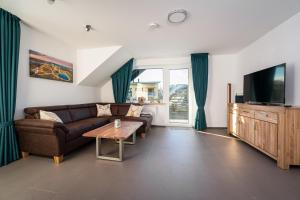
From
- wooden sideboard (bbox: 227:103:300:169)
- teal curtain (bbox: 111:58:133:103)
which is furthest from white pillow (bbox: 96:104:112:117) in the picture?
wooden sideboard (bbox: 227:103:300:169)

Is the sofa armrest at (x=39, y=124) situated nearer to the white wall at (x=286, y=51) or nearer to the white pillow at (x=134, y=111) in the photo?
the white pillow at (x=134, y=111)

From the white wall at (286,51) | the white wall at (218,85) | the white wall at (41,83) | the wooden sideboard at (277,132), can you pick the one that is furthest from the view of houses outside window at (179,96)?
the white wall at (41,83)

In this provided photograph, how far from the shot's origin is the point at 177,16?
2291 mm

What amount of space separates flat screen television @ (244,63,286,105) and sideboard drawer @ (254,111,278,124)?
27 cm

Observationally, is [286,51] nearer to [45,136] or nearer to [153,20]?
[153,20]

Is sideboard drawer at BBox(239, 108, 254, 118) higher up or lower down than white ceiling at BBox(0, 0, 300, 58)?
lower down

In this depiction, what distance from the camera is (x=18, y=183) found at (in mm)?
1705

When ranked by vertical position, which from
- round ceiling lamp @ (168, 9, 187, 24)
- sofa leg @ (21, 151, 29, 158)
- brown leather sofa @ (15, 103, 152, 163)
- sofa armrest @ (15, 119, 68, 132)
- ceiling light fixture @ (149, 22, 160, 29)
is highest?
ceiling light fixture @ (149, 22, 160, 29)

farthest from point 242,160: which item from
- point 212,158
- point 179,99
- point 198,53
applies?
point 198,53

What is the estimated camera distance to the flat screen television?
2293 mm

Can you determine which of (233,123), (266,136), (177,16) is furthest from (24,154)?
(233,123)

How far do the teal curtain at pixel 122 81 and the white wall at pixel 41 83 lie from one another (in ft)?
Answer: 4.18

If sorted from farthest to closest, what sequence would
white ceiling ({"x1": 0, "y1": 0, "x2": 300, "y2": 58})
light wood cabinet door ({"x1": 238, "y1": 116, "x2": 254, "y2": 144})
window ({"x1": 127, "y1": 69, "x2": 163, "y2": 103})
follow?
window ({"x1": 127, "y1": 69, "x2": 163, "y2": 103}) < light wood cabinet door ({"x1": 238, "y1": 116, "x2": 254, "y2": 144}) < white ceiling ({"x1": 0, "y1": 0, "x2": 300, "y2": 58})

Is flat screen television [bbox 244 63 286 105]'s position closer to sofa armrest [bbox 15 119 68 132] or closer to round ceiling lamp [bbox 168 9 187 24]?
round ceiling lamp [bbox 168 9 187 24]
